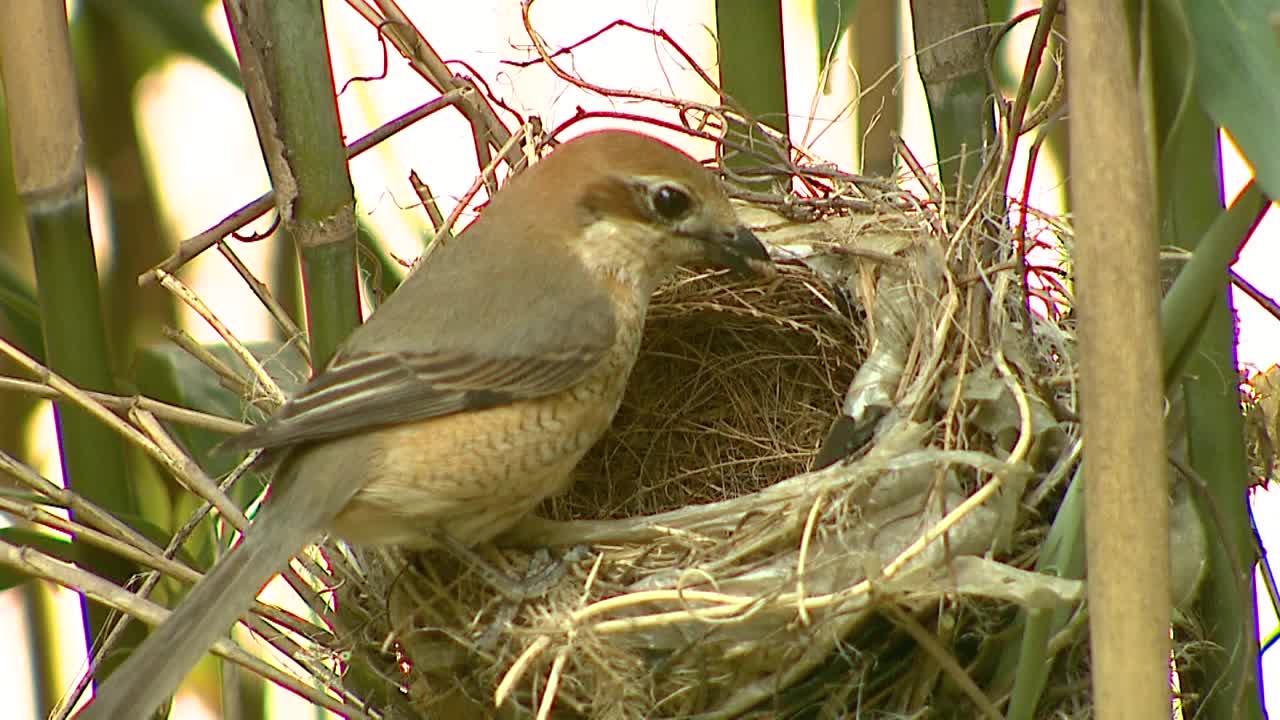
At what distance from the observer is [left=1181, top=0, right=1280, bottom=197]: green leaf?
0.91 metres

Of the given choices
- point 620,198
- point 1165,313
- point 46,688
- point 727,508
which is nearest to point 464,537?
point 727,508

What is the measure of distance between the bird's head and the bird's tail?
607 mm

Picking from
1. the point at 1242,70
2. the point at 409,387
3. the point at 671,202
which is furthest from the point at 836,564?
the point at 1242,70

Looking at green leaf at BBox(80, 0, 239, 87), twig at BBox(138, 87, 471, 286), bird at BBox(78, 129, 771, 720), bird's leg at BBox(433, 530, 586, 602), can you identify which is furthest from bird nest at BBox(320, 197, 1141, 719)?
green leaf at BBox(80, 0, 239, 87)

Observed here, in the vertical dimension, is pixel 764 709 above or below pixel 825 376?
below

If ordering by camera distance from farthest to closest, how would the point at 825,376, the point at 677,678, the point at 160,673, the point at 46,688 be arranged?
the point at 825,376 → the point at 46,688 → the point at 677,678 → the point at 160,673

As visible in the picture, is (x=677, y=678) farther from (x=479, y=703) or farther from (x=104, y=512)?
(x=104, y=512)

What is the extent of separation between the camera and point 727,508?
1.81 m

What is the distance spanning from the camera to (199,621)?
1.50m

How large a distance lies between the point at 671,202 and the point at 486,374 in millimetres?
380

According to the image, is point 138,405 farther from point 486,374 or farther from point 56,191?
point 486,374

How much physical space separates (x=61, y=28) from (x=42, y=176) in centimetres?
18

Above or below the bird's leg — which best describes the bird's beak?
above

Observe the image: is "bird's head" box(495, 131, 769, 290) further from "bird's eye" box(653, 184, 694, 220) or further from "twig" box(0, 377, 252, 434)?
"twig" box(0, 377, 252, 434)
